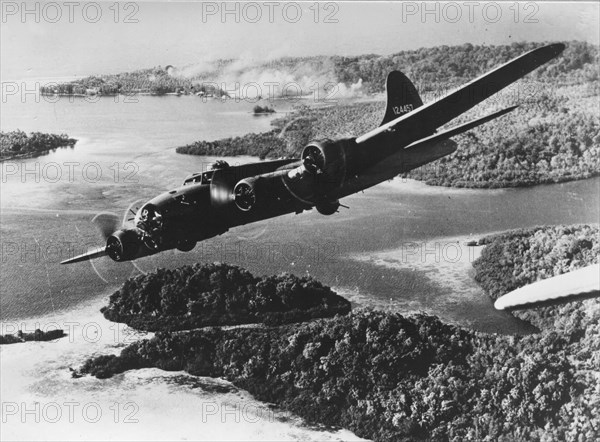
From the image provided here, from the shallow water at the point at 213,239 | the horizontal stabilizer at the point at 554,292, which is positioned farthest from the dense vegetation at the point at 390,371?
the horizontal stabilizer at the point at 554,292

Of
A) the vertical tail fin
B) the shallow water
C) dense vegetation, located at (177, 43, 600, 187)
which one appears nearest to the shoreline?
the shallow water

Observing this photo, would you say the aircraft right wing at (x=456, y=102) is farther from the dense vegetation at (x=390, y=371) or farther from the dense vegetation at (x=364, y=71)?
the dense vegetation at (x=390, y=371)

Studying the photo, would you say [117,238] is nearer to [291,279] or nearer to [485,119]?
[291,279]

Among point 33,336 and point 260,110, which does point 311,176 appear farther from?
point 33,336

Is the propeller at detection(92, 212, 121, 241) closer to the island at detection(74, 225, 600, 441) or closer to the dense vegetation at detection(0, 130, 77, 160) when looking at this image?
the island at detection(74, 225, 600, 441)

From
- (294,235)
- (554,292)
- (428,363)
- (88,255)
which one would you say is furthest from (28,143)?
(554,292)

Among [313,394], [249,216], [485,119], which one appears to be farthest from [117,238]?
[485,119]
